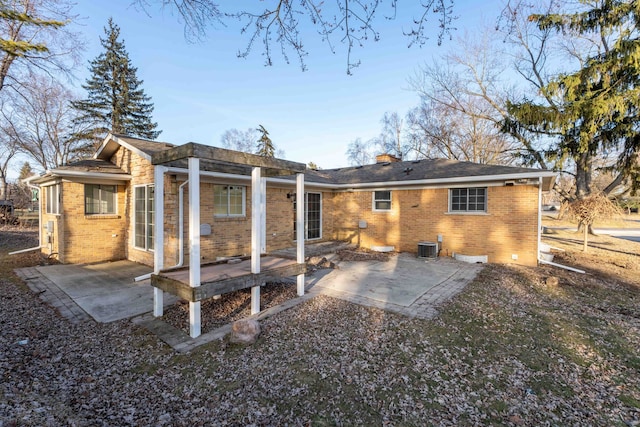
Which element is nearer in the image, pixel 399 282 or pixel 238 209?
pixel 399 282

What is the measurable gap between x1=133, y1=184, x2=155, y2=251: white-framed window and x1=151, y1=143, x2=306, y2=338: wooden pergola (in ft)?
12.4

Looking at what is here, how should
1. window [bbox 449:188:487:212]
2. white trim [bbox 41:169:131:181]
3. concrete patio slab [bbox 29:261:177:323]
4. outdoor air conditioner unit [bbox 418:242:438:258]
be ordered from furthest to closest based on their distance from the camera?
outdoor air conditioner unit [bbox 418:242:438:258] → window [bbox 449:188:487:212] → white trim [bbox 41:169:131:181] → concrete patio slab [bbox 29:261:177:323]

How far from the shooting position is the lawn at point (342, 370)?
2.64 meters

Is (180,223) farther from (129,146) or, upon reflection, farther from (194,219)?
(194,219)

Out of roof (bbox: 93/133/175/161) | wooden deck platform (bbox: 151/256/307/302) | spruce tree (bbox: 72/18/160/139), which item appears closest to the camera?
wooden deck platform (bbox: 151/256/307/302)

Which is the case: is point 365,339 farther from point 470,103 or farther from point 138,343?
point 470,103

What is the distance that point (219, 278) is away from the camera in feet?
15.2

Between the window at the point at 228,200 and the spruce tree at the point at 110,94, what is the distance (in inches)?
822

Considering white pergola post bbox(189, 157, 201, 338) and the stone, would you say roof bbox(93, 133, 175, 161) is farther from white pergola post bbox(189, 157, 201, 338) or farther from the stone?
the stone

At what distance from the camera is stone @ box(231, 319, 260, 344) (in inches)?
153

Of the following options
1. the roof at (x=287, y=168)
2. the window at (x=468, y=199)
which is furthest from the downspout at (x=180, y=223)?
the window at (x=468, y=199)

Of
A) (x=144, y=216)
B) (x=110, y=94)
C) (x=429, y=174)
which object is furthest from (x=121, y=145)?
(x=110, y=94)

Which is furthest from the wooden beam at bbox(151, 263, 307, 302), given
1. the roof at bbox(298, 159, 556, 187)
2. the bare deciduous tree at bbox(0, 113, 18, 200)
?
the bare deciduous tree at bbox(0, 113, 18, 200)

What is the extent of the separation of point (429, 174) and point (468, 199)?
1622 millimetres
